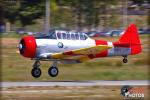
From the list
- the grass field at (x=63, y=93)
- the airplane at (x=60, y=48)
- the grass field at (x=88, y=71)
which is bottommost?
the grass field at (x=63, y=93)

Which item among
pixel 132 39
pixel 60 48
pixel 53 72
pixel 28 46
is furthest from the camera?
pixel 132 39

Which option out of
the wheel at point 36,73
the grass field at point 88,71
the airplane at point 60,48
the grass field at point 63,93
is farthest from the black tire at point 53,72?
the grass field at point 63,93

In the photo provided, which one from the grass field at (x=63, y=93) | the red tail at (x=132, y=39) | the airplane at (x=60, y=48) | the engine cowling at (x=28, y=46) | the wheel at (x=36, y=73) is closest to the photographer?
the grass field at (x=63, y=93)

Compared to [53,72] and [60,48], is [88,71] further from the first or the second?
[53,72]

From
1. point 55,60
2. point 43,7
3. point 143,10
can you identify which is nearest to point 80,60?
point 55,60

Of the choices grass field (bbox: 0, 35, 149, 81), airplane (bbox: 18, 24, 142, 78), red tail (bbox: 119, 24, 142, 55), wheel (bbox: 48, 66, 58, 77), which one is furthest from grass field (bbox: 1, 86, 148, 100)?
red tail (bbox: 119, 24, 142, 55)

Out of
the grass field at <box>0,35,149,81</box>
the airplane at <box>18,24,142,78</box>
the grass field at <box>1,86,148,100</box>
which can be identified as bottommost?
the grass field at <box>1,86,148,100</box>

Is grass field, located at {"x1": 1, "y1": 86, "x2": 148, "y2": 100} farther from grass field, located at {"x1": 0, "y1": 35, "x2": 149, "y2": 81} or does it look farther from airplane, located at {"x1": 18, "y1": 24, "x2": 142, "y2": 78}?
airplane, located at {"x1": 18, "y1": 24, "x2": 142, "y2": 78}

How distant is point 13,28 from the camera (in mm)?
86312

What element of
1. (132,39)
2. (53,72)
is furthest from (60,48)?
(132,39)

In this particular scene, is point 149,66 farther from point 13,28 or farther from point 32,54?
point 13,28

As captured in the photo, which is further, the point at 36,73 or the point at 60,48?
the point at 60,48

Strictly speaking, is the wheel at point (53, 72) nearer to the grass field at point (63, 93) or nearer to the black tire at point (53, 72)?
the black tire at point (53, 72)

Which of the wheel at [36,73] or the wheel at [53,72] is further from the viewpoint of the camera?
the wheel at [36,73]
